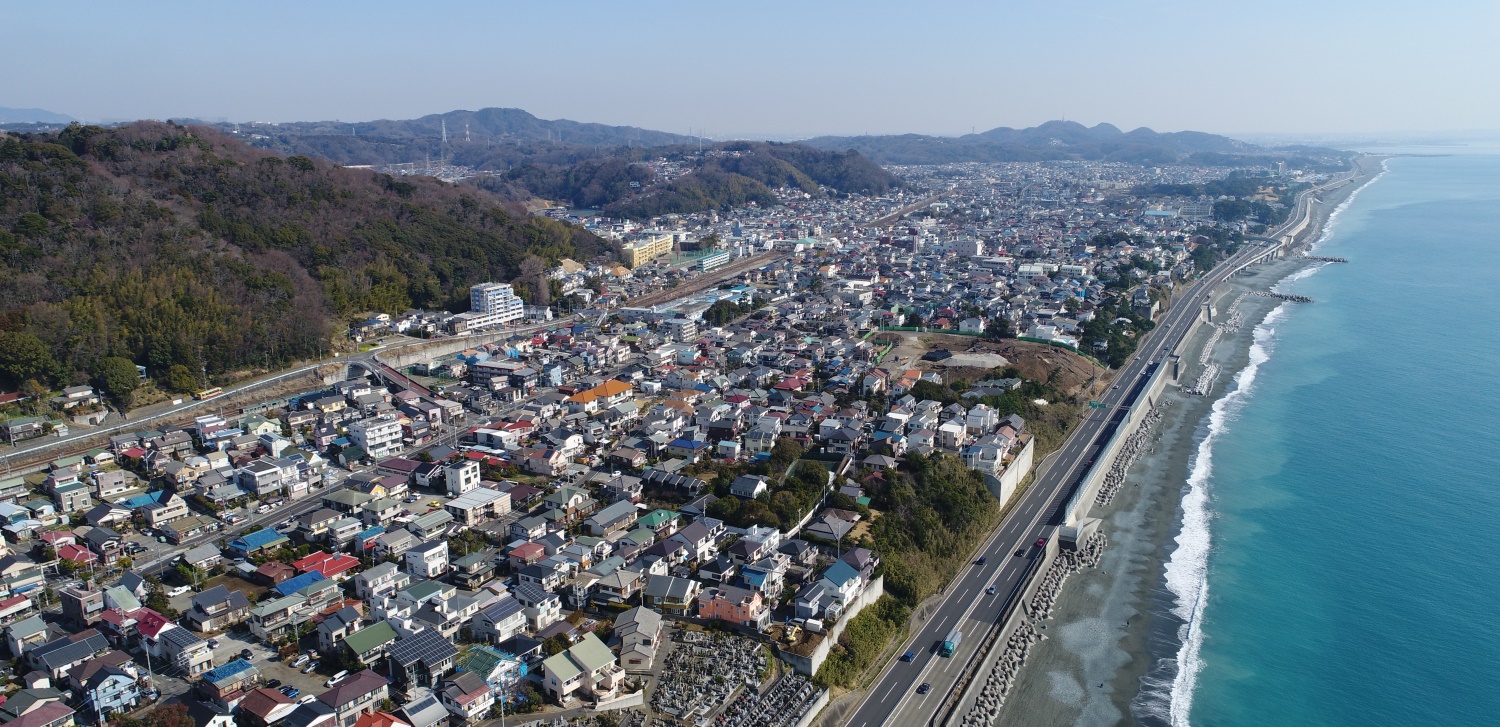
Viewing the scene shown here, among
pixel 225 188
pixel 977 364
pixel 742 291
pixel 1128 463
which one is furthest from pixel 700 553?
pixel 225 188

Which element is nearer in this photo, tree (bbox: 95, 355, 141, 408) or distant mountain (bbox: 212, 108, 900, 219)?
tree (bbox: 95, 355, 141, 408)

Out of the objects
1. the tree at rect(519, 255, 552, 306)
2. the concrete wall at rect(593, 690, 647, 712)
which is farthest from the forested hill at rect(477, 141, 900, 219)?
the concrete wall at rect(593, 690, 647, 712)

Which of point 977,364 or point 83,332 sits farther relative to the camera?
point 977,364

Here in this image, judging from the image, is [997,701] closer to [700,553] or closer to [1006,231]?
[700,553]

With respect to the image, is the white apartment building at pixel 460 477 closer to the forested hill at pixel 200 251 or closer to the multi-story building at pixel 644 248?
the forested hill at pixel 200 251

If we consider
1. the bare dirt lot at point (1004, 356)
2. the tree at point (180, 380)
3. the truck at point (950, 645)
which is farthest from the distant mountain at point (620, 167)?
the truck at point (950, 645)

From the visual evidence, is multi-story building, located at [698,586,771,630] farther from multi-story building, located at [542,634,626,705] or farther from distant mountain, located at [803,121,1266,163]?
distant mountain, located at [803,121,1266,163]
